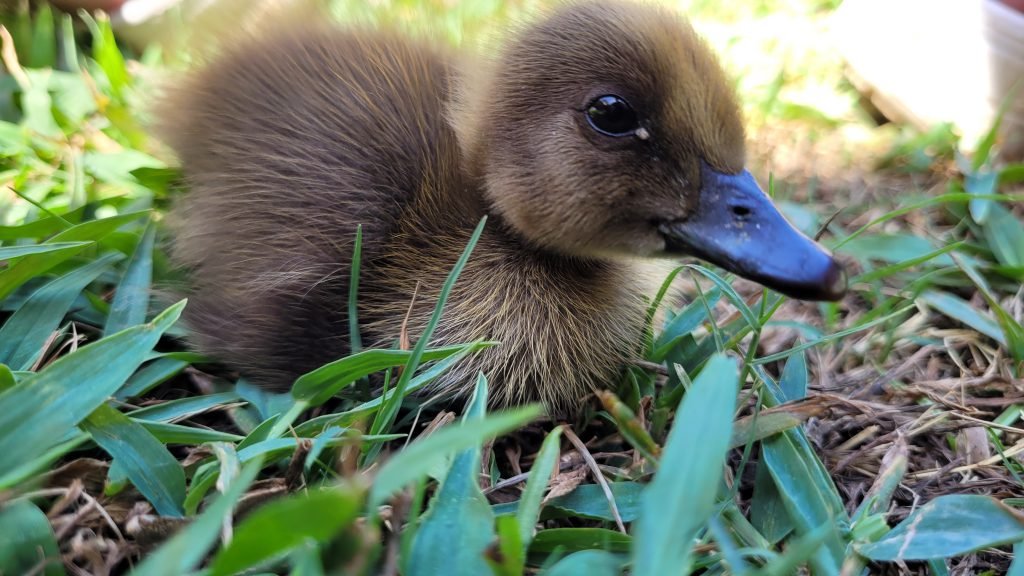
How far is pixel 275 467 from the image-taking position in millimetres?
1117

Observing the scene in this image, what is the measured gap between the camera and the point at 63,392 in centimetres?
94

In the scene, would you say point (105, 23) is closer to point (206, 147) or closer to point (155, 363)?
point (206, 147)

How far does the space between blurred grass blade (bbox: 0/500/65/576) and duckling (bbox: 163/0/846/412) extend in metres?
0.46

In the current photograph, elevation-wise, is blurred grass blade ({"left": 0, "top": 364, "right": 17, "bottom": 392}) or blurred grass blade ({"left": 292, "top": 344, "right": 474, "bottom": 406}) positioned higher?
blurred grass blade ({"left": 0, "top": 364, "right": 17, "bottom": 392})

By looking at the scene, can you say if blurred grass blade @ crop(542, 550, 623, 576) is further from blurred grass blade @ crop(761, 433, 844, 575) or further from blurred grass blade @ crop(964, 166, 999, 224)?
blurred grass blade @ crop(964, 166, 999, 224)

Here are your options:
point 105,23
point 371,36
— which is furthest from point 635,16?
point 105,23

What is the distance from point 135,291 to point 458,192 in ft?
2.11

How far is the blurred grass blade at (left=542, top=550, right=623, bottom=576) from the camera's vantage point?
0.83m

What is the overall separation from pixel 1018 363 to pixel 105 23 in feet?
8.04

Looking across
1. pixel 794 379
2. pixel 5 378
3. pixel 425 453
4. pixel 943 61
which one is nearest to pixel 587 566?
pixel 425 453

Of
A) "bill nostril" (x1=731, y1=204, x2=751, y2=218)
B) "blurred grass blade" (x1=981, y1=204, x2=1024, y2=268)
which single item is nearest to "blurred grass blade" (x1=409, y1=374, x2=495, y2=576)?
"bill nostril" (x1=731, y1=204, x2=751, y2=218)

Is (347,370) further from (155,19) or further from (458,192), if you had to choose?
(155,19)

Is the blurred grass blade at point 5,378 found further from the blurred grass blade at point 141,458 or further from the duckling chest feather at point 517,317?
the duckling chest feather at point 517,317

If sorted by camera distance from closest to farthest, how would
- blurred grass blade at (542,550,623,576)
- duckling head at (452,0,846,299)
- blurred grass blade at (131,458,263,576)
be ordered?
1. blurred grass blade at (131,458,263,576)
2. blurred grass blade at (542,550,623,576)
3. duckling head at (452,0,846,299)
